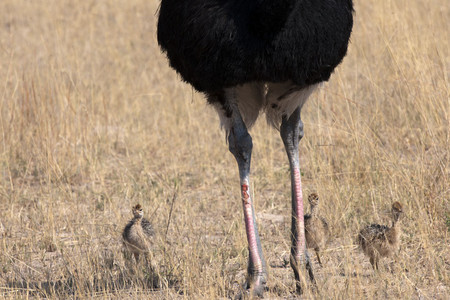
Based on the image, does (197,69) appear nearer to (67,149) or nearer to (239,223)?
(239,223)

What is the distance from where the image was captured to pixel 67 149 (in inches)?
284

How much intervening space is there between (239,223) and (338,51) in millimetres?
1814

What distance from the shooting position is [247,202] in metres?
4.34

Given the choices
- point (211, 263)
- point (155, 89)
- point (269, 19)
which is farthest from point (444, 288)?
point (155, 89)

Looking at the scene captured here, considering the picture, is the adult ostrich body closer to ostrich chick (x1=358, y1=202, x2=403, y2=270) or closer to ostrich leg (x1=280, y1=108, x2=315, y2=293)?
ostrich leg (x1=280, y1=108, x2=315, y2=293)

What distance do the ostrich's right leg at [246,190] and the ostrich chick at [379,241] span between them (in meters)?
0.75

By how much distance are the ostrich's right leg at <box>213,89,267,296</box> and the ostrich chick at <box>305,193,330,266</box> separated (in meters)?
0.62

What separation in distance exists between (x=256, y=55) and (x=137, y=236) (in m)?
1.60

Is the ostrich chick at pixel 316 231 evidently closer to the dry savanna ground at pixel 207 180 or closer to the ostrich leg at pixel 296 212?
the dry savanna ground at pixel 207 180

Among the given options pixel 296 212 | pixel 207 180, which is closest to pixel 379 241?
pixel 296 212

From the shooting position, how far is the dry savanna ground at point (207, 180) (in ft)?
15.5

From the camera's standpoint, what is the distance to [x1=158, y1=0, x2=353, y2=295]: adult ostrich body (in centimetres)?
393

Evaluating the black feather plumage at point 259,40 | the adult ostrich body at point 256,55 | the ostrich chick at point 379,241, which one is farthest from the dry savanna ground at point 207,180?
the black feather plumage at point 259,40

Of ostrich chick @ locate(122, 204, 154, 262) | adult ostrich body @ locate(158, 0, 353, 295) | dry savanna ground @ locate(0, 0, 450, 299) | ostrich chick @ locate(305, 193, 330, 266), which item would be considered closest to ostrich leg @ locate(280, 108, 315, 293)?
adult ostrich body @ locate(158, 0, 353, 295)
